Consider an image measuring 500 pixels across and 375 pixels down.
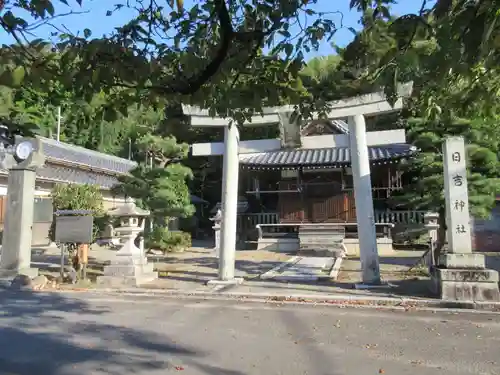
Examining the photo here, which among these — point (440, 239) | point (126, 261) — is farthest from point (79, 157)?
point (440, 239)

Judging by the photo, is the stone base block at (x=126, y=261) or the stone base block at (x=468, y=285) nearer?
the stone base block at (x=468, y=285)

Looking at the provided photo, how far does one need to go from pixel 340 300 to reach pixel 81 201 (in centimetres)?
775

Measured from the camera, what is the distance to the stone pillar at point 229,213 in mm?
10500

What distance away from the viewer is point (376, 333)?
625cm

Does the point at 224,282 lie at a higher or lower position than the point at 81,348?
higher

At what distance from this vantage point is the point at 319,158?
2027 centimetres

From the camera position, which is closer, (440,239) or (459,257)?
(459,257)

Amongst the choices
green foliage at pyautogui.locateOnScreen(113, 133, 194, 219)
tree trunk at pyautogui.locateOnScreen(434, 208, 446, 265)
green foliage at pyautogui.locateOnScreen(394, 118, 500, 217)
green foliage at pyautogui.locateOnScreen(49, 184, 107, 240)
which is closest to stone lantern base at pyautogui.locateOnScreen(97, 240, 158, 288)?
green foliage at pyautogui.locateOnScreen(49, 184, 107, 240)

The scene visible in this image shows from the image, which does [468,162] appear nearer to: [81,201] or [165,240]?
[165,240]

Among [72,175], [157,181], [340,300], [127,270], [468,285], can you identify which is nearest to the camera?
[468,285]

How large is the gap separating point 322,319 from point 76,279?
6905 millimetres

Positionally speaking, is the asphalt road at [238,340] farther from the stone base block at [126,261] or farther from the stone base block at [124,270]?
the stone base block at [126,261]

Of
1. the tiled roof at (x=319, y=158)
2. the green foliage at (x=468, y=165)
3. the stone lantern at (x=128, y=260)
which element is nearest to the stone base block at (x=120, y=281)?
the stone lantern at (x=128, y=260)

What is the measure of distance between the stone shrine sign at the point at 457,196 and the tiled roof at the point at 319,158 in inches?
396
